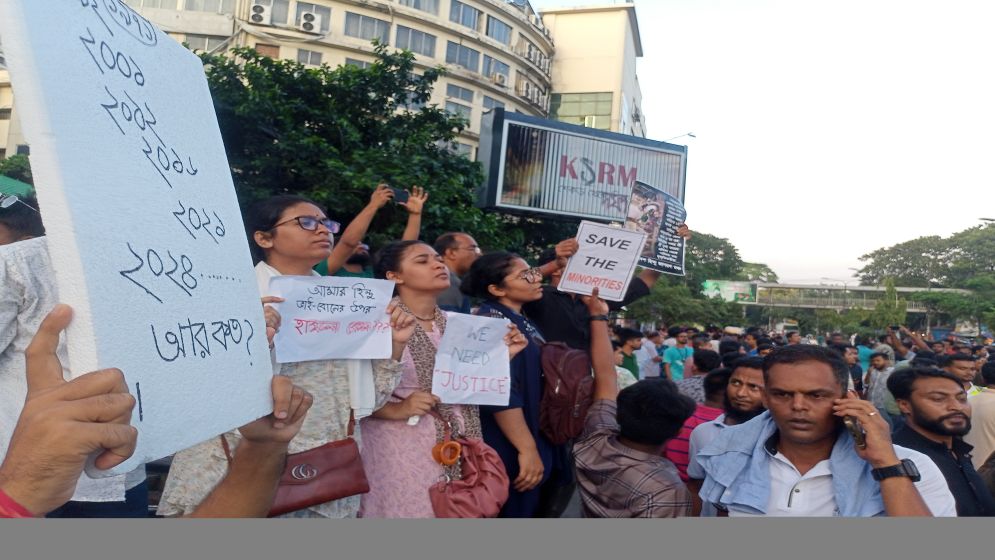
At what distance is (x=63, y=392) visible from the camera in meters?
0.89

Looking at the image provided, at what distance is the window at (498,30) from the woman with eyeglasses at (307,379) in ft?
114

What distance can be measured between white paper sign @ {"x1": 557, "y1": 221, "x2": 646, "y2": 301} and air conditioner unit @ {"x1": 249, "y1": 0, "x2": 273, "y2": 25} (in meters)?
28.9

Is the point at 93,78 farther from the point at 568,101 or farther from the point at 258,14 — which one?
the point at 568,101

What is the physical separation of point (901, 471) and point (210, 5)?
3153 centimetres

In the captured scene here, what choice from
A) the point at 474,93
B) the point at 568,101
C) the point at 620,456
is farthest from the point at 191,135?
the point at 568,101

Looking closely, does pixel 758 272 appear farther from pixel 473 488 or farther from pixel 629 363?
pixel 473 488

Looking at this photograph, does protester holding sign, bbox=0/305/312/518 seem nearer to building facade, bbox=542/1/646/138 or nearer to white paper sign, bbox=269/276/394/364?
white paper sign, bbox=269/276/394/364

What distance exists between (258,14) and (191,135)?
3070 centimetres

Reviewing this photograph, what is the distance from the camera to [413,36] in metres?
32.5

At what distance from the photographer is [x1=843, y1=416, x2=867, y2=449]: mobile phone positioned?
194 centimetres

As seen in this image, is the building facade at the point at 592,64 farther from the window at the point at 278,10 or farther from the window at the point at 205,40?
the window at the point at 205,40

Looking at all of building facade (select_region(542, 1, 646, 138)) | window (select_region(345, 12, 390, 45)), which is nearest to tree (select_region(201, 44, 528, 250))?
window (select_region(345, 12, 390, 45))

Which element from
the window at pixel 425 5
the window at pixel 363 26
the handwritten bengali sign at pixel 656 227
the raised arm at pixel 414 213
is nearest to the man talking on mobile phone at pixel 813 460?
the handwritten bengali sign at pixel 656 227

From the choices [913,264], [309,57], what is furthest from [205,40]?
[913,264]
